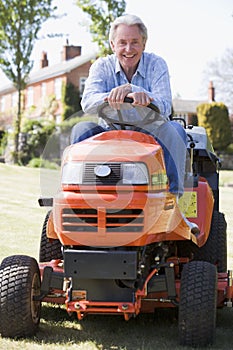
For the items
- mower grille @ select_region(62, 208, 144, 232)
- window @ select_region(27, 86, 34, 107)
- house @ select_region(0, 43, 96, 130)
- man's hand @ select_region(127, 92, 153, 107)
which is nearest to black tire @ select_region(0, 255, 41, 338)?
mower grille @ select_region(62, 208, 144, 232)

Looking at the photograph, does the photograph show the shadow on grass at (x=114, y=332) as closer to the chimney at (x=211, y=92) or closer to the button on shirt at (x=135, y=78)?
the button on shirt at (x=135, y=78)

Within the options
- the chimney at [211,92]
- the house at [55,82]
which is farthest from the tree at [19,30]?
the chimney at [211,92]

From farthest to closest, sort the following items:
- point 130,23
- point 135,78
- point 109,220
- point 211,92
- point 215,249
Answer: point 211,92
point 215,249
point 135,78
point 130,23
point 109,220

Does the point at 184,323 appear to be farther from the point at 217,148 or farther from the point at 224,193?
the point at 217,148

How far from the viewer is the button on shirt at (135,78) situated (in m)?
4.36

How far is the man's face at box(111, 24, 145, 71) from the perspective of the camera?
430 centimetres

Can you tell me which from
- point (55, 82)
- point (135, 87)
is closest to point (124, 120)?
point (135, 87)

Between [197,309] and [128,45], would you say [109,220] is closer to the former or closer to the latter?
[197,309]

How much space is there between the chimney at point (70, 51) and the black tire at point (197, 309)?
47.9 meters

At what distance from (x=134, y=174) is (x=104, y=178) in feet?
0.53

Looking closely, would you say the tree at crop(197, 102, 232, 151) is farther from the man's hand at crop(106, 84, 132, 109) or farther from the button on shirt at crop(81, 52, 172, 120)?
the man's hand at crop(106, 84, 132, 109)

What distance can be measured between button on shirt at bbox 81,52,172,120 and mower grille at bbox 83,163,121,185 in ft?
1.98

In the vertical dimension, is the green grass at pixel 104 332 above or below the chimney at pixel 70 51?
below

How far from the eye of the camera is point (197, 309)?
392 centimetres
